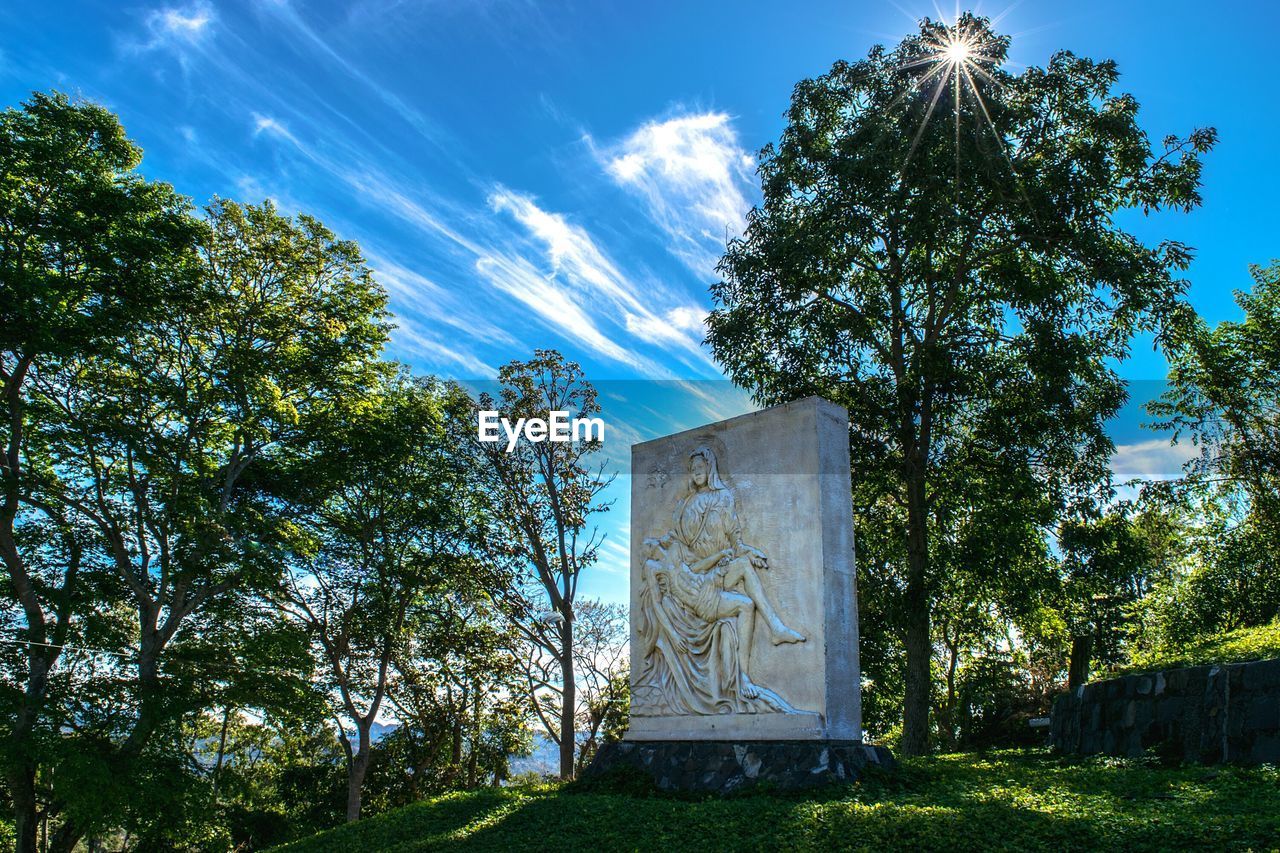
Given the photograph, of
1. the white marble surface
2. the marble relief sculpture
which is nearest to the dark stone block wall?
the white marble surface

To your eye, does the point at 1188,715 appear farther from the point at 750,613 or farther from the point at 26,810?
the point at 26,810

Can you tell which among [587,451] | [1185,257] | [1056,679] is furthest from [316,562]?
[1056,679]

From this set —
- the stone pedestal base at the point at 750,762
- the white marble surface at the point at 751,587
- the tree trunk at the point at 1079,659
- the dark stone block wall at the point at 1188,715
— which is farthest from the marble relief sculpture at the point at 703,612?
the tree trunk at the point at 1079,659

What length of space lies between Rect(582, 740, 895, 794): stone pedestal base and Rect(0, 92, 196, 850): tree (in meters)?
10.5

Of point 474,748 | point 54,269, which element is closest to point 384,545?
point 474,748

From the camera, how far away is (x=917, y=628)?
15188 millimetres

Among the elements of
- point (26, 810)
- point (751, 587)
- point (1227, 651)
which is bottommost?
point (26, 810)

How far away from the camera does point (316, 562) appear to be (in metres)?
21.2

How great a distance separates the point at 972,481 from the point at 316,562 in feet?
46.1

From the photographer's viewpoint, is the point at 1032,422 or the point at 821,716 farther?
Result: the point at 1032,422

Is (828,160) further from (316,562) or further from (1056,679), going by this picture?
(1056,679)

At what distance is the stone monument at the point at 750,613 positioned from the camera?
31.3ft

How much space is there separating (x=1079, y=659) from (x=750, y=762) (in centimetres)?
1717

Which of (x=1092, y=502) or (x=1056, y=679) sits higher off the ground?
(x=1092, y=502)
